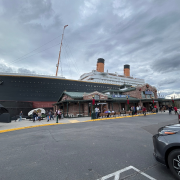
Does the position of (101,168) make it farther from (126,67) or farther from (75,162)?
(126,67)

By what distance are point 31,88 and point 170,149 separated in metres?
32.9

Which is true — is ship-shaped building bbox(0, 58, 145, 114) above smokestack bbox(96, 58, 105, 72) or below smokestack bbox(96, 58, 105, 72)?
below

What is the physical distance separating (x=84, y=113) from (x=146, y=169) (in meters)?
19.2

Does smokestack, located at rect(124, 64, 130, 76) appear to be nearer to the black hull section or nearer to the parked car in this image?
the black hull section

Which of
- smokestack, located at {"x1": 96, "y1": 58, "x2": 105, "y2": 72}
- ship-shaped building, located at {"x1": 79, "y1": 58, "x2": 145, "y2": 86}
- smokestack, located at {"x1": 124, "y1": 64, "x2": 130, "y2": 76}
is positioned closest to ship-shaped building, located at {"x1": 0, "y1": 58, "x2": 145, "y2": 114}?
ship-shaped building, located at {"x1": 79, "y1": 58, "x2": 145, "y2": 86}

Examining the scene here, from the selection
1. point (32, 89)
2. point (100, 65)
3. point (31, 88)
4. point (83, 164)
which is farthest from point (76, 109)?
point (100, 65)

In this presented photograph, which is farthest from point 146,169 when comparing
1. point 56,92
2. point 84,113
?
point 56,92

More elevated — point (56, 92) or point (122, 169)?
point (56, 92)

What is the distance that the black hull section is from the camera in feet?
94.6

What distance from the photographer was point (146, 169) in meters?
2.95

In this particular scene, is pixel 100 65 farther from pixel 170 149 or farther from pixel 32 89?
pixel 170 149

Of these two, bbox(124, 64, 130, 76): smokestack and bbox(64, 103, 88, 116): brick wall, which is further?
bbox(124, 64, 130, 76): smokestack

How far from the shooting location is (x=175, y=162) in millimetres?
2508

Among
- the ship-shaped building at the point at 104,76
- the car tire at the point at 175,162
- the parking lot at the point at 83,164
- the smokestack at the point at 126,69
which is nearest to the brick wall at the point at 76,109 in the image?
the parking lot at the point at 83,164
